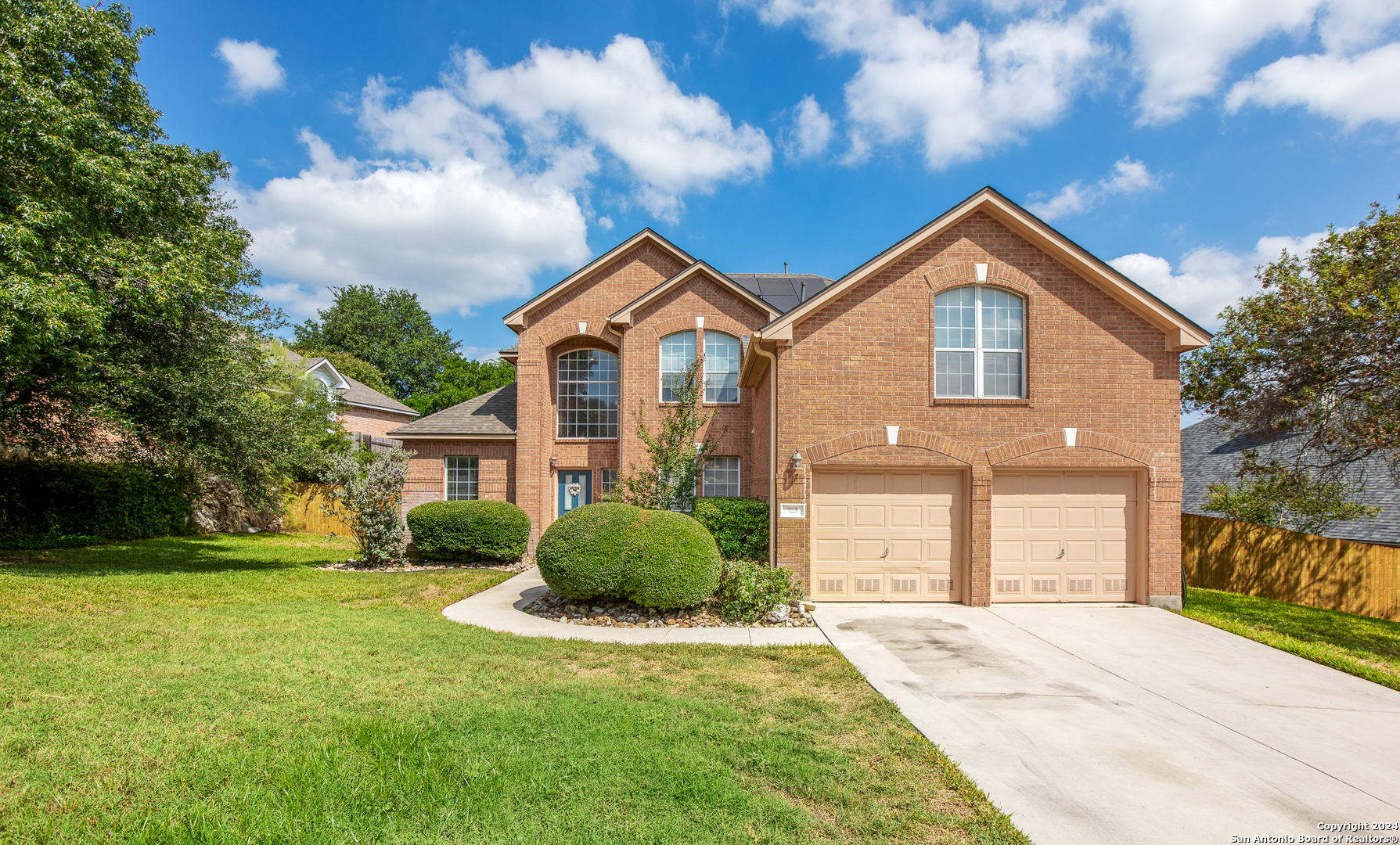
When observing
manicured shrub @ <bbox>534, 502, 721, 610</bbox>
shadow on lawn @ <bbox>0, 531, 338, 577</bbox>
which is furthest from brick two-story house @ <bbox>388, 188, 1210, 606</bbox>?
shadow on lawn @ <bbox>0, 531, 338, 577</bbox>

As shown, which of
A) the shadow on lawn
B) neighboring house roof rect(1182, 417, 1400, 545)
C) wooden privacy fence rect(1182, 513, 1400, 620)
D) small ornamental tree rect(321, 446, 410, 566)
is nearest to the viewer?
the shadow on lawn

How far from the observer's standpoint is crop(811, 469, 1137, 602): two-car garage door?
34.2ft

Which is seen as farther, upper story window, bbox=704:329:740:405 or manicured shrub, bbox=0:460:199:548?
upper story window, bbox=704:329:740:405

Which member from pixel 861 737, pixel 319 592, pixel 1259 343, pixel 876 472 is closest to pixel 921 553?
pixel 876 472

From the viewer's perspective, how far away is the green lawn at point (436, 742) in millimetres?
3637

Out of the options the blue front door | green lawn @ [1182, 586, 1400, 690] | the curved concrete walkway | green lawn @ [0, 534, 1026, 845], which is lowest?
green lawn @ [1182, 586, 1400, 690]

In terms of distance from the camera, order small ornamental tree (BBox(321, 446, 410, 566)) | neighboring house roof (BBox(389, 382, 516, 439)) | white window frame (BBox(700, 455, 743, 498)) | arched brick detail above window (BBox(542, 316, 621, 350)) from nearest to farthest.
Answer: small ornamental tree (BBox(321, 446, 410, 566))
white window frame (BBox(700, 455, 743, 498))
arched brick detail above window (BBox(542, 316, 621, 350))
neighboring house roof (BBox(389, 382, 516, 439))

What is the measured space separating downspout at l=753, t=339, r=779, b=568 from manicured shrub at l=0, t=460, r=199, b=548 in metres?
13.2

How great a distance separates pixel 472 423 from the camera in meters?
17.1

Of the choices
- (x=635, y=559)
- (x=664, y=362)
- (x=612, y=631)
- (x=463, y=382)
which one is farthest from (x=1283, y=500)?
(x=463, y=382)

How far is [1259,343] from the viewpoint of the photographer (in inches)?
461

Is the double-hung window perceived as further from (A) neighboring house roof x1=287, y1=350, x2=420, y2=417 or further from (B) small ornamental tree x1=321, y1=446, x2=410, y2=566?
(A) neighboring house roof x1=287, y1=350, x2=420, y2=417

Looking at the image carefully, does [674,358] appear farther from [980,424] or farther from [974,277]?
[980,424]

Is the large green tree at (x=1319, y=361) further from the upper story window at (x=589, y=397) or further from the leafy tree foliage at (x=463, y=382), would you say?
the leafy tree foliage at (x=463, y=382)
